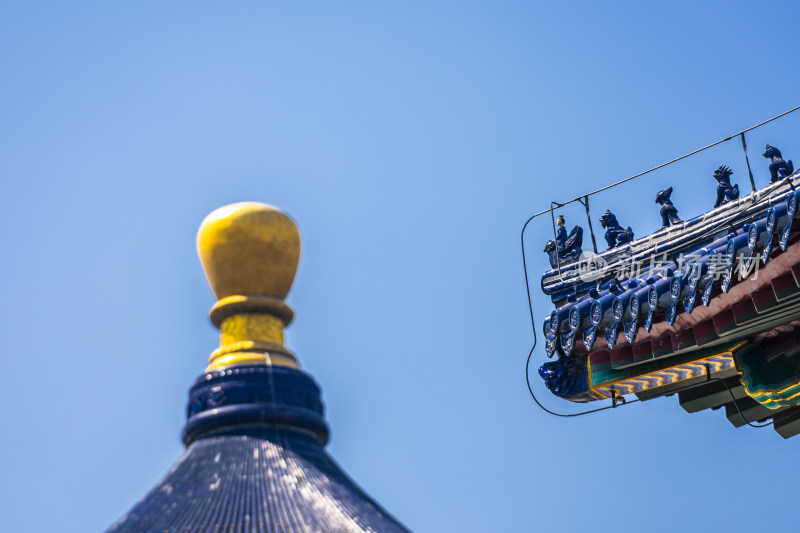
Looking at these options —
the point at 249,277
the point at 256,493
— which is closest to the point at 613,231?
the point at 256,493

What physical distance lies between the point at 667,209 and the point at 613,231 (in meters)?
0.78

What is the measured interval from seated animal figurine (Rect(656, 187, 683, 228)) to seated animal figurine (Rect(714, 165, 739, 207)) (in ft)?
1.98

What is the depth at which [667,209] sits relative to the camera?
1307 cm

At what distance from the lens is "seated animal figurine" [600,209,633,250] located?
13531 mm

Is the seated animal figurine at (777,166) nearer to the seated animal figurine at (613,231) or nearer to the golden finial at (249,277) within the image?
the seated animal figurine at (613,231)

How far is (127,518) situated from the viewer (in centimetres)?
1688

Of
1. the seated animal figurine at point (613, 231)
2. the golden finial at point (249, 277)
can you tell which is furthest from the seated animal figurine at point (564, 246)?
the golden finial at point (249, 277)

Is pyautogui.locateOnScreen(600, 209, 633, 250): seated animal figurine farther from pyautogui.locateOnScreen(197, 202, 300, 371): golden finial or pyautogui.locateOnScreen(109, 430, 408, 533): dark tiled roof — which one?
pyautogui.locateOnScreen(197, 202, 300, 371): golden finial

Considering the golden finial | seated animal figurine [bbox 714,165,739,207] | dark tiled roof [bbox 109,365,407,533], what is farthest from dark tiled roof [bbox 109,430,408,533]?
seated animal figurine [bbox 714,165,739,207]

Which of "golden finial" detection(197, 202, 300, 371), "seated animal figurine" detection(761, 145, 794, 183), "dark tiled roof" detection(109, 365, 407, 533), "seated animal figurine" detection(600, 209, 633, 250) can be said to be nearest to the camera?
"seated animal figurine" detection(761, 145, 794, 183)

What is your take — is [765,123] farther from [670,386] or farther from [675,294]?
[670,386]

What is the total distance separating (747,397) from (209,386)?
27.9ft

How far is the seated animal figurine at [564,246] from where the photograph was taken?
13961mm

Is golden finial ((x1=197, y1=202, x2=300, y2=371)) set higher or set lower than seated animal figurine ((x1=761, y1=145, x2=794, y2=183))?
higher
